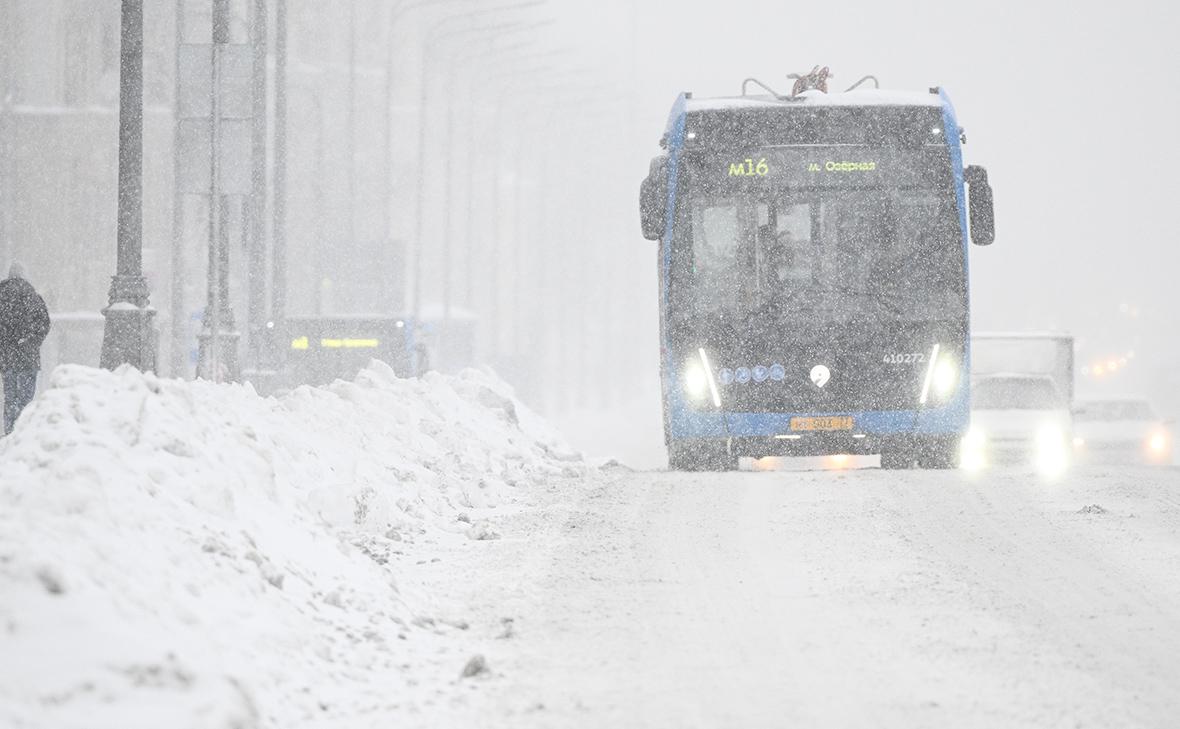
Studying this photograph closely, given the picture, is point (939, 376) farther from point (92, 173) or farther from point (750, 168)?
point (92, 173)

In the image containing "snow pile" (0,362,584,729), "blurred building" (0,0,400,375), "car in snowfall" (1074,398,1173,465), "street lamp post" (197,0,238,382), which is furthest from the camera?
"blurred building" (0,0,400,375)

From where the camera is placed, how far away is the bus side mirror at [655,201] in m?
17.5

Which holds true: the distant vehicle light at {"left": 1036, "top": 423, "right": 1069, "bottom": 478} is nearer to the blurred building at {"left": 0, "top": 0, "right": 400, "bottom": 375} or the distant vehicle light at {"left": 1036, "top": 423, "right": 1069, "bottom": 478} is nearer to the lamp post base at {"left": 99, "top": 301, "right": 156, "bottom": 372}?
the lamp post base at {"left": 99, "top": 301, "right": 156, "bottom": 372}

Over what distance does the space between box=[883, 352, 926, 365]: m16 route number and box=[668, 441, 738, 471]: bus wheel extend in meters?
1.65

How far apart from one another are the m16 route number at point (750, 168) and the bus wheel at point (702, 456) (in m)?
2.40

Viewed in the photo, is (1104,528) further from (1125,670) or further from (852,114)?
(852,114)

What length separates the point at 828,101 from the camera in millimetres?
17766

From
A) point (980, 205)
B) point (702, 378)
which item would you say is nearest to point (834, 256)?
point (980, 205)

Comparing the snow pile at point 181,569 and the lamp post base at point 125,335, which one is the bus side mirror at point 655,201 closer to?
the lamp post base at point 125,335

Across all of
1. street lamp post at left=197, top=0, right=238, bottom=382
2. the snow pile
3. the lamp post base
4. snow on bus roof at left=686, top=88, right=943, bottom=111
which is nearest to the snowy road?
the snow pile

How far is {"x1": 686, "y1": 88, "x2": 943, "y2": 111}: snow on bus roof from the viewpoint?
17688 mm

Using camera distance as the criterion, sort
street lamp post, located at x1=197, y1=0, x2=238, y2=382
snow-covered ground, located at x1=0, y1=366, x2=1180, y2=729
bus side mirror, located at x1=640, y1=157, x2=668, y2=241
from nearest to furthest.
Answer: snow-covered ground, located at x1=0, y1=366, x2=1180, y2=729, bus side mirror, located at x1=640, y1=157, x2=668, y2=241, street lamp post, located at x1=197, y1=0, x2=238, y2=382

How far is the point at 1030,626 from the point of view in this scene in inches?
345

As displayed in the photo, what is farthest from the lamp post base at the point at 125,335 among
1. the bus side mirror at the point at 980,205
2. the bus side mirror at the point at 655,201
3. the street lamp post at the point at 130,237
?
the bus side mirror at the point at 980,205
